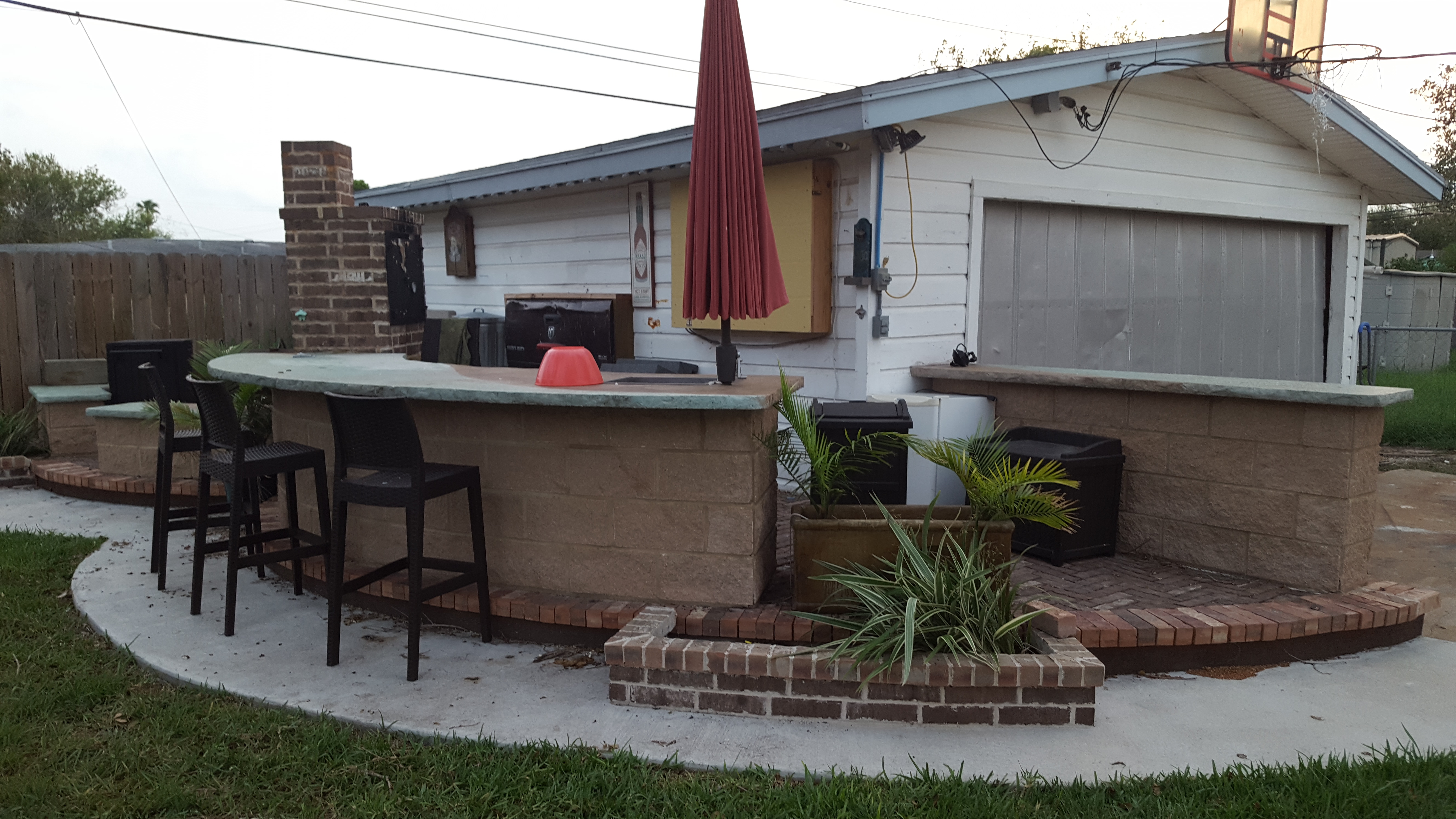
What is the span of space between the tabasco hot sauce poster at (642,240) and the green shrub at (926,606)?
4.18 metres

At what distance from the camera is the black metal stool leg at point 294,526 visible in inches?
181

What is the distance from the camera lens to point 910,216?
6000mm

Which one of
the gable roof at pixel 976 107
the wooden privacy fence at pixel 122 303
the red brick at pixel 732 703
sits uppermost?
the gable roof at pixel 976 107

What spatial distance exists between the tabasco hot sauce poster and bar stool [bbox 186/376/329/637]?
338cm

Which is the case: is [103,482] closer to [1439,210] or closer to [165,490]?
[165,490]

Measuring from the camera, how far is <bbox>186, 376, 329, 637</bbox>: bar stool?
4.11m

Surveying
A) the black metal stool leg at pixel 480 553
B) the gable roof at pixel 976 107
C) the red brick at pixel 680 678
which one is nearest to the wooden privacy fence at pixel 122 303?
the gable roof at pixel 976 107

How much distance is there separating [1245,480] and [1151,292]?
347 cm

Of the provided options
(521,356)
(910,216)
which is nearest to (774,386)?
(910,216)

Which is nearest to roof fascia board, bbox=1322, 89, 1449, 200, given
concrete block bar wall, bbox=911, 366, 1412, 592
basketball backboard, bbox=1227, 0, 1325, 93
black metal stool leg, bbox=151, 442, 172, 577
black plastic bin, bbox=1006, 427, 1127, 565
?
basketball backboard, bbox=1227, 0, 1325, 93

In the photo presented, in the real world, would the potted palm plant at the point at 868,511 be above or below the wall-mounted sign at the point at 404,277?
below

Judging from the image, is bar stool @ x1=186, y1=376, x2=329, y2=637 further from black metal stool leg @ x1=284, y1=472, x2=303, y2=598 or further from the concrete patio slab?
the concrete patio slab

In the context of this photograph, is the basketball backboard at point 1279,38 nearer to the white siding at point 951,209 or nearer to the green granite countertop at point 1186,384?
the white siding at point 951,209

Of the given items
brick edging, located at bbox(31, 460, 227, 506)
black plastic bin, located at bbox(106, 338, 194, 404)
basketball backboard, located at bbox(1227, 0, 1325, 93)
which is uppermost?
basketball backboard, located at bbox(1227, 0, 1325, 93)
